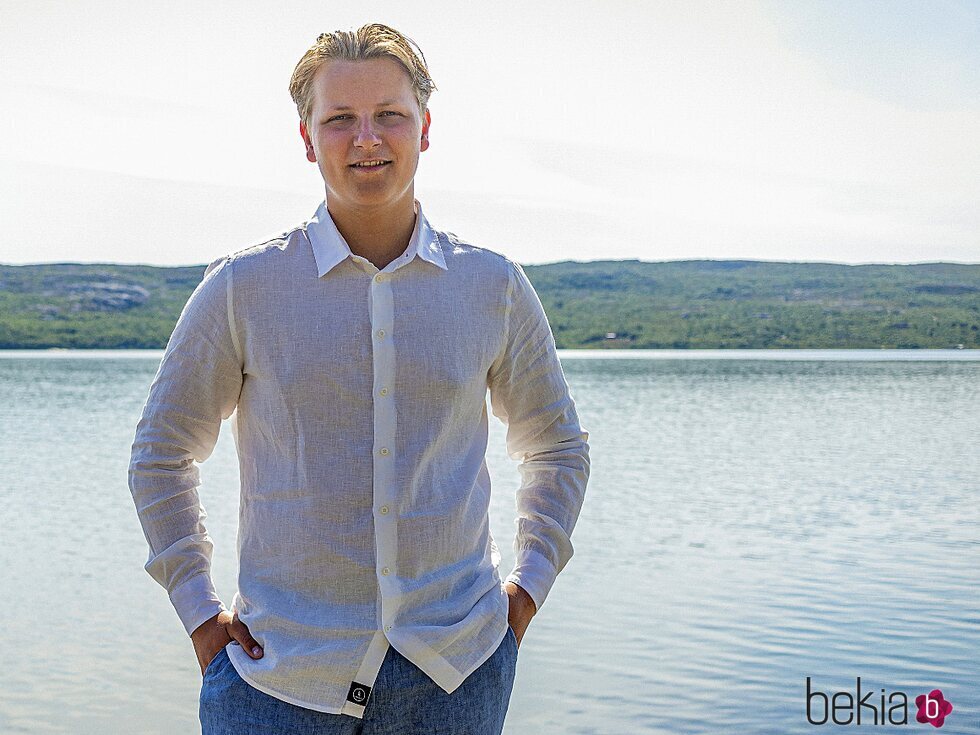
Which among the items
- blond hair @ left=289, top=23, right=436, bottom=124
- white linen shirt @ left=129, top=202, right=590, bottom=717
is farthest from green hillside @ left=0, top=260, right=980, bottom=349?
white linen shirt @ left=129, top=202, right=590, bottom=717

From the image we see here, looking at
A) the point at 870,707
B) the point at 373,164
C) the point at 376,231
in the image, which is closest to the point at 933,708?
the point at 870,707

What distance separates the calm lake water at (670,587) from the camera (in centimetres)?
850

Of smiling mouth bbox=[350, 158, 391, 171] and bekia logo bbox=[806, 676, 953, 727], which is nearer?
smiling mouth bbox=[350, 158, 391, 171]

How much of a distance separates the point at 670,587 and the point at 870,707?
13.3 feet

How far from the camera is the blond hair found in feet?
7.48

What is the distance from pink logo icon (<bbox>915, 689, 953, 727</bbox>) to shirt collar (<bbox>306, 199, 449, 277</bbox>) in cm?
697

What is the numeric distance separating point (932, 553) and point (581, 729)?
24.4ft

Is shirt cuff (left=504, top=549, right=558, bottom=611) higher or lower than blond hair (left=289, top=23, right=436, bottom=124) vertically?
lower

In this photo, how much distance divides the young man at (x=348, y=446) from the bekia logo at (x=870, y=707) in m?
6.49

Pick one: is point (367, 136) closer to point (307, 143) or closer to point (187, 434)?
point (307, 143)

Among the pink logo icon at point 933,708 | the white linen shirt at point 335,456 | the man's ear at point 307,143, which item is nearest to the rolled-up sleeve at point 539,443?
the white linen shirt at point 335,456

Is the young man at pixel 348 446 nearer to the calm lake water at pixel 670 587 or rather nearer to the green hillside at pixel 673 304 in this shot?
the calm lake water at pixel 670 587

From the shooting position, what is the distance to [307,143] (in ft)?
7.96

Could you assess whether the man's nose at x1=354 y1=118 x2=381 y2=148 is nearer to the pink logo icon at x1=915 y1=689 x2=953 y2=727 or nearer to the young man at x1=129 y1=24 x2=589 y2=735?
the young man at x1=129 y1=24 x2=589 y2=735
